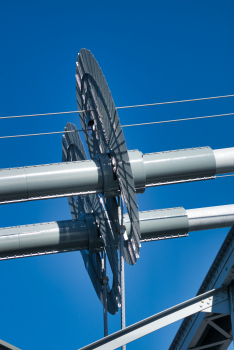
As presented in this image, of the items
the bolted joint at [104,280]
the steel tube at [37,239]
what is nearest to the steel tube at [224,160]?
the steel tube at [37,239]

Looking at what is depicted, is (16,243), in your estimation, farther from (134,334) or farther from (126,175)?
(134,334)

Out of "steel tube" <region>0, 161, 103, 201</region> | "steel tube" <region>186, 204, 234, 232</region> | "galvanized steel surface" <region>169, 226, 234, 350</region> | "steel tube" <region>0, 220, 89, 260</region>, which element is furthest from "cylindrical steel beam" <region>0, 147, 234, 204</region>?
"galvanized steel surface" <region>169, 226, 234, 350</region>

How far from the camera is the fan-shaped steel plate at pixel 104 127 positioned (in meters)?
17.7

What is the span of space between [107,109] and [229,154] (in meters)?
4.55

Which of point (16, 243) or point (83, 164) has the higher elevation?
point (83, 164)

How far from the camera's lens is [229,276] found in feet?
48.5

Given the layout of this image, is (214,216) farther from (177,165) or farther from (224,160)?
(177,165)

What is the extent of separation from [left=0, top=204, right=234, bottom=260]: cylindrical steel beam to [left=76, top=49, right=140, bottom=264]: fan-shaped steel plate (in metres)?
1.96

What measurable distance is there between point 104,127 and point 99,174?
1944mm

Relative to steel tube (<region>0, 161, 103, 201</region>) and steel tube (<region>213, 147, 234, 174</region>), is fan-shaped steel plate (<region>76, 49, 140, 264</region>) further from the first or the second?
steel tube (<region>213, 147, 234, 174</region>)

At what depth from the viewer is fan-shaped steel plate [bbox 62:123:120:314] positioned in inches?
843

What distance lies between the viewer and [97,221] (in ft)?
72.7

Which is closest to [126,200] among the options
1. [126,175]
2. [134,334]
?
[126,175]

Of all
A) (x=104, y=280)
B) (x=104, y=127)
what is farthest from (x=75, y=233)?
(x=104, y=127)
